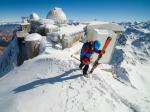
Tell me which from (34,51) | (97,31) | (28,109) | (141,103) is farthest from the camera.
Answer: (97,31)

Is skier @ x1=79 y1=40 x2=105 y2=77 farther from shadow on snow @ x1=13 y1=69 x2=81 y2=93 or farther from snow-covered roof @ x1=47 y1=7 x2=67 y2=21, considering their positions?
snow-covered roof @ x1=47 y1=7 x2=67 y2=21

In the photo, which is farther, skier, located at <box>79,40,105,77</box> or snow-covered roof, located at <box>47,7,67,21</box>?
snow-covered roof, located at <box>47,7,67,21</box>

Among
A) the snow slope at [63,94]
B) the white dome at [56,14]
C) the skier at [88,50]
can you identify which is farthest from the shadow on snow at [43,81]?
the white dome at [56,14]

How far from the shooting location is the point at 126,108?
24.2ft

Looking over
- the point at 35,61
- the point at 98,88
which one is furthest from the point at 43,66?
the point at 98,88

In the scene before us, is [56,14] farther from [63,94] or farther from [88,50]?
[63,94]

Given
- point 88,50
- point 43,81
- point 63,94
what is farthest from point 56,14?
point 63,94

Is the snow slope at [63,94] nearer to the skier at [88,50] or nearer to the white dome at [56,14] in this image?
the skier at [88,50]

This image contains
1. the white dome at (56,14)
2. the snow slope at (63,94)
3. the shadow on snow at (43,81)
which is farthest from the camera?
the white dome at (56,14)

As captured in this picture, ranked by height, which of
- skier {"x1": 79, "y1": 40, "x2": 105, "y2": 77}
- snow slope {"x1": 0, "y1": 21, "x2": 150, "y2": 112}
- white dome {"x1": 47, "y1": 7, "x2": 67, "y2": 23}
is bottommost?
snow slope {"x1": 0, "y1": 21, "x2": 150, "y2": 112}

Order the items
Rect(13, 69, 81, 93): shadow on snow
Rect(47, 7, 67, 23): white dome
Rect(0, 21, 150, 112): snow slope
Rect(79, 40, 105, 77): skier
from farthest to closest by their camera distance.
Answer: Rect(47, 7, 67, 23): white dome, Rect(79, 40, 105, 77): skier, Rect(13, 69, 81, 93): shadow on snow, Rect(0, 21, 150, 112): snow slope

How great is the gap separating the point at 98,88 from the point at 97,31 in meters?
13.4

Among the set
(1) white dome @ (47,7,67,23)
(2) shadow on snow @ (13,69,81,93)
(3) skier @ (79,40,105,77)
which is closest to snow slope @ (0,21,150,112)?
(2) shadow on snow @ (13,69,81,93)

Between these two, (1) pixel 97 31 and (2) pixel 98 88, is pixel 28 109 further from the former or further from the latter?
(1) pixel 97 31
